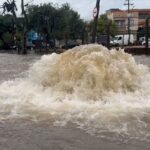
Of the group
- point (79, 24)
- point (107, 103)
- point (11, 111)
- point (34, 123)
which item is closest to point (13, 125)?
point (34, 123)

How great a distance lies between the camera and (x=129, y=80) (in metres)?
11.6

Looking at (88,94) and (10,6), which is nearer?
(88,94)

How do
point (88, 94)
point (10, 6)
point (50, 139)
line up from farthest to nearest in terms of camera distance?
point (10, 6) < point (88, 94) < point (50, 139)

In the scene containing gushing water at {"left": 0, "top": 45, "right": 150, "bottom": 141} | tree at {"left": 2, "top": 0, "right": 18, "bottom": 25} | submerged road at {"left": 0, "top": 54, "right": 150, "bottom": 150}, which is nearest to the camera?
submerged road at {"left": 0, "top": 54, "right": 150, "bottom": 150}

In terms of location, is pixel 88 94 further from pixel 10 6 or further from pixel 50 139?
pixel 10 6

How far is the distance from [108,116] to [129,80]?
9.28ft

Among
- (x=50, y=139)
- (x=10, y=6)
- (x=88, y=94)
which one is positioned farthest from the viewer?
(x=10, y=6)

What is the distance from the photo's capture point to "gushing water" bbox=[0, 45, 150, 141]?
8.49 m

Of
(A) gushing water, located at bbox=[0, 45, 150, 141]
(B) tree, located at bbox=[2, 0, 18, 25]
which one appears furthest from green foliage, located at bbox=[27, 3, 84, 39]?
(A) gushing water, located at bbox=[0, 45, 150, 141]

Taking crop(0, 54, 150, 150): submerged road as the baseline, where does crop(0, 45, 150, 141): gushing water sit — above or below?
above

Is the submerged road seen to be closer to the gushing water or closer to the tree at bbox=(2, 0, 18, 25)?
the gushing water

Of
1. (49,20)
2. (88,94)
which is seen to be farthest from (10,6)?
(88,94)

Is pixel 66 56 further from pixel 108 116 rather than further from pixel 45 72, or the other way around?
pixel 108 116

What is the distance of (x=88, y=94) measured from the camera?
10703mm
